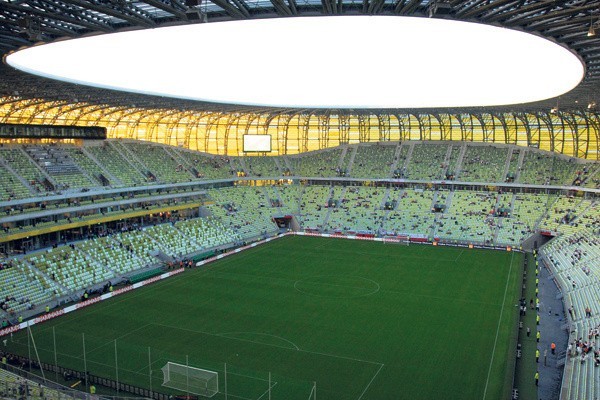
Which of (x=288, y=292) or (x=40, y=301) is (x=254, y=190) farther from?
(x=40, y=301)

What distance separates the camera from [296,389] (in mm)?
22812

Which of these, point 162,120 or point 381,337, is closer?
point 381,337

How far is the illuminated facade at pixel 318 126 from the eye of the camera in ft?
200

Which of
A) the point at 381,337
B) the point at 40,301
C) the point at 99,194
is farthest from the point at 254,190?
the point at 381,337

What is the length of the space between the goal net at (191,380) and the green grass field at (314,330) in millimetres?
415

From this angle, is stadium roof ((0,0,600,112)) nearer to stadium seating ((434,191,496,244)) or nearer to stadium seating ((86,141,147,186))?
stadium seating ((86,141,147,186))

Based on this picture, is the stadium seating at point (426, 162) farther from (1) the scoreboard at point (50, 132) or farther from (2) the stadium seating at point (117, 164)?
(1) the scoreboard at point (50, 132)

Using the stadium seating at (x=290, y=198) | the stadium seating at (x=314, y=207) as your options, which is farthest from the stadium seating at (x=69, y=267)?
the stadium seating at (x=290, y=198)

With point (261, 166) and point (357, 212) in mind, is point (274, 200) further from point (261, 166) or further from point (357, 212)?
point (357, 212)

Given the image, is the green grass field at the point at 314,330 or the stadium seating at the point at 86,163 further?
the stadium seating at the point at 86,163

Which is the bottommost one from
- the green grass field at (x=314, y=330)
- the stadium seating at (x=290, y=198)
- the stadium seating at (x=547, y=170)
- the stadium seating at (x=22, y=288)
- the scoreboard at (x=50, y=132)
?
the green grass field at (x=314, y=330)

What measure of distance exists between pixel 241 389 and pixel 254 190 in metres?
50.7

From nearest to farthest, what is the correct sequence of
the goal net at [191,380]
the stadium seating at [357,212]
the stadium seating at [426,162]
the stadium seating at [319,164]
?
1. the goal net at [191,380]
2. the stadium seating at [357,212]
3. the stadium seating at [426,162]
4. the stadium seating at [319,164]

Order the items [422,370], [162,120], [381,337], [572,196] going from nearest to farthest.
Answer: [422,370], [381,337], [572,196], [162,120]
